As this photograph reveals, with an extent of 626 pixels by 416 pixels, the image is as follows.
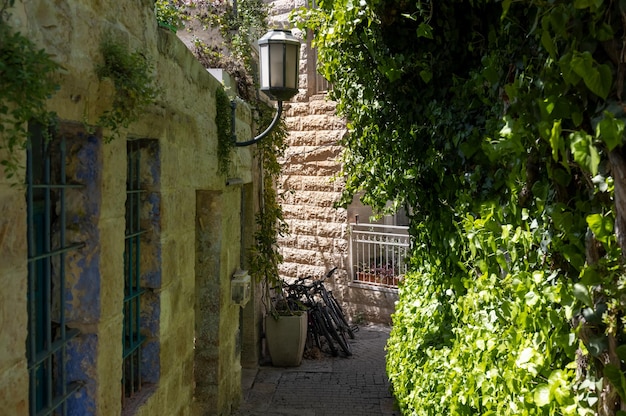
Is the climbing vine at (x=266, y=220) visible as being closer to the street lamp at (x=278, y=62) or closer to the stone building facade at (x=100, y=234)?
the street lamp at (x=278, y=62)

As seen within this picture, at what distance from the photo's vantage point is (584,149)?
1.71 metres

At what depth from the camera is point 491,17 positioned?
3428mm

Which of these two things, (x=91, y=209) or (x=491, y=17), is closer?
(x=91, y=209)

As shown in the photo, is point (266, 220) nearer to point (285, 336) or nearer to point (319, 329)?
point (285, 336)

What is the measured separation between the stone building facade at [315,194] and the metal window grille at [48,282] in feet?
25.6

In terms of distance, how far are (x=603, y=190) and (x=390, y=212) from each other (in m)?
4.34

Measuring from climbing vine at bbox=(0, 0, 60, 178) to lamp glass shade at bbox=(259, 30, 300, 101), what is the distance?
3176 millimetres

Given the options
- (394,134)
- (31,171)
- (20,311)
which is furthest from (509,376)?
(394,134)

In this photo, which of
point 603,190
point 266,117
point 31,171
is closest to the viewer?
point 603,190

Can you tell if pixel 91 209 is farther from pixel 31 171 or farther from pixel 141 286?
pixel 141 286

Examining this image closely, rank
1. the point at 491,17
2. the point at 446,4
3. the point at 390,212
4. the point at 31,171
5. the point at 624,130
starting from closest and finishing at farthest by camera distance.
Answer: the point at 624,130
the point at 31,171
the point at 491,17
the point at 446,4
the point at 390,212

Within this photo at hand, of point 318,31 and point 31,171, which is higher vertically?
point 318,31

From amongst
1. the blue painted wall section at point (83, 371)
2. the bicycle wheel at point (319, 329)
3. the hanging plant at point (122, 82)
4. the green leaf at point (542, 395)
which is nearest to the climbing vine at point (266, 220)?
the bicycle wheel at point (319, 329)

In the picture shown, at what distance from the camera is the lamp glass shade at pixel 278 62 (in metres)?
5.00
